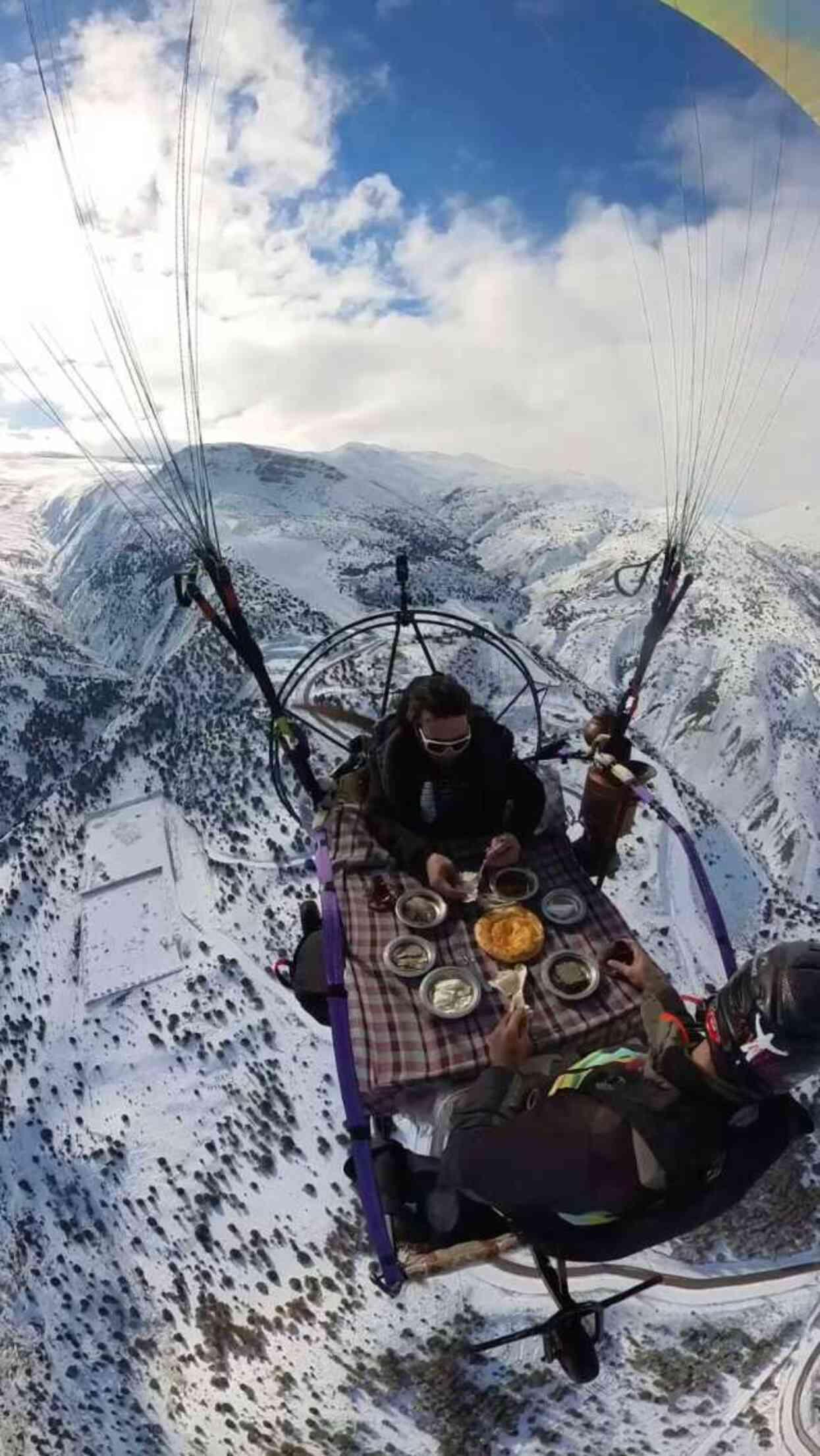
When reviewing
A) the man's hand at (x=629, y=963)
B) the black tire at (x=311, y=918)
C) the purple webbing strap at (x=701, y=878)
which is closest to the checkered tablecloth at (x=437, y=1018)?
the man's hand at (x=629, y=963)

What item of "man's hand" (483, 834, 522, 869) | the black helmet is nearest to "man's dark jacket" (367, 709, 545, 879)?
"man's hand" (483, 834, 522, 869)

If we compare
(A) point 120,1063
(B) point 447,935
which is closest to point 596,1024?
(B) point 447,935

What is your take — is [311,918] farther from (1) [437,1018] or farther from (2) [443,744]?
(2) [443,744]

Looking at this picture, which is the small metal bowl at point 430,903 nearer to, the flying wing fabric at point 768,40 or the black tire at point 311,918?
the black tire at point 311,918

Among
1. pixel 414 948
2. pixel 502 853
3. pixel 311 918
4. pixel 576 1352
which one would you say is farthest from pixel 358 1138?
pixel 502 853

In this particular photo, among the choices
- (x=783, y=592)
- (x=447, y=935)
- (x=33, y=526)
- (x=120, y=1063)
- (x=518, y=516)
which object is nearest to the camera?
(x=447, y=935)

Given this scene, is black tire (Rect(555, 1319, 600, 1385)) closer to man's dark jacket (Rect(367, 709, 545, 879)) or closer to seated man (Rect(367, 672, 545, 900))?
seated man (Rect(367, 672, 545, 900))

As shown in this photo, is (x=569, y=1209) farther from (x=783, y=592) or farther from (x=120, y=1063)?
(x=783, y=592)

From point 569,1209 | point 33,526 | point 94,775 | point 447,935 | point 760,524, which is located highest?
point 33,526
